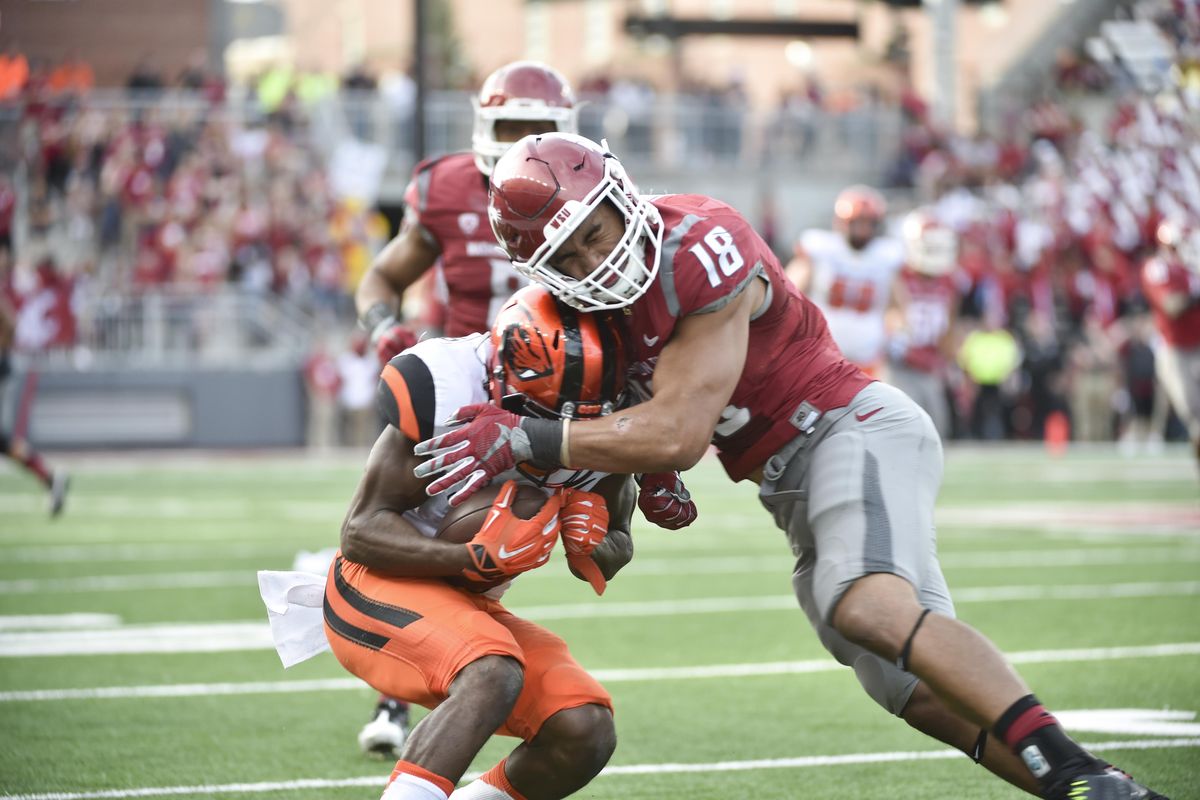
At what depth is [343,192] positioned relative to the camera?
2120cm

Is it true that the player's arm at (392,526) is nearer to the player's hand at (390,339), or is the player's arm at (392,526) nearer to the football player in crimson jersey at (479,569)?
the football player in crimson jersey at (479,569)

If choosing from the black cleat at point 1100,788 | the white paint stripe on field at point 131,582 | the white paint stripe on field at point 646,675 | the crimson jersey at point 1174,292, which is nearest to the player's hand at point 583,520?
the black cleat at point 1100,788

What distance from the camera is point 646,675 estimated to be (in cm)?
598

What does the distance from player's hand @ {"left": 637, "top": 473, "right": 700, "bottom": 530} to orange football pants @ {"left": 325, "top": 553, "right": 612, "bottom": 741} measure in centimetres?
38

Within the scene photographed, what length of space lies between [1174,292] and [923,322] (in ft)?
7.96

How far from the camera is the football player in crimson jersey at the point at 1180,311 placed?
9.50m

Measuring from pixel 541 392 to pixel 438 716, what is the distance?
69cm

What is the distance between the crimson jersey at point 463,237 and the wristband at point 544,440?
233cm

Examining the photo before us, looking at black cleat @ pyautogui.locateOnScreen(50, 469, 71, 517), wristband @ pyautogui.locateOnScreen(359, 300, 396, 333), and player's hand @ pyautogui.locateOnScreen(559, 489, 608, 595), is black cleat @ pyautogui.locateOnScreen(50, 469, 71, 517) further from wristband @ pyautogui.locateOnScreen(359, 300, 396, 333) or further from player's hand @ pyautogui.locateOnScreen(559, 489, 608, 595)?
player's hand @ pyautogui.locateOnScreen(559, 489, 608, 595)

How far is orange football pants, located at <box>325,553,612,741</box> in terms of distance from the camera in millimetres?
3414

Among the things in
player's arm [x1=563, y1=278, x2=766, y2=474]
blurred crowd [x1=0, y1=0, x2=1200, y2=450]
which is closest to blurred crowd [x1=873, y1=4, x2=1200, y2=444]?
blurred crowd [x1=0, y1=0, x2=1200, y2=450]

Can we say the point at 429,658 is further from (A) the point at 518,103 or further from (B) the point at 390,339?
(A) the point at 518,103

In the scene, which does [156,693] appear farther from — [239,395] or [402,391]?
[239,395]

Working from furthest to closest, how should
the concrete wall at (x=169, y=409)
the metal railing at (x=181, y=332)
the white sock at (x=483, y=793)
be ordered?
the metal railing at (x=181, y=332) → the concrete wall at (x=169, y=409) → the white sock at (x=483, y=793)
